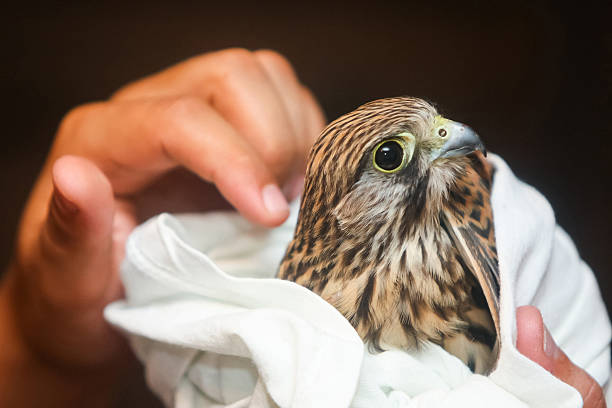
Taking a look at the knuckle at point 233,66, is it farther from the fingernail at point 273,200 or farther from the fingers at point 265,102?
the fingernail at point 273,200

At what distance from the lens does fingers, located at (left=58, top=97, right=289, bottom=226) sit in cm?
76

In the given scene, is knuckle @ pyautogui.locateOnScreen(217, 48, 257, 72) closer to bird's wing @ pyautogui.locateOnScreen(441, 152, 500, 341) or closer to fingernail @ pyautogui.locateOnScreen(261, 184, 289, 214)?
fingernail @ pyautogui.locateOnScreen(261, 184, 289, 214)

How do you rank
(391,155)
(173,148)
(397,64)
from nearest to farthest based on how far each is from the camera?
(391,155)
(397,64)
(173,148)

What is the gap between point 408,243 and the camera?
1.87 ft

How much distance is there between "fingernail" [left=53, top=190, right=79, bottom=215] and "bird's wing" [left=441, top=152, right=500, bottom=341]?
0.50 m

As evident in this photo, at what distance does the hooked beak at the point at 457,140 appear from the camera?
0.52m

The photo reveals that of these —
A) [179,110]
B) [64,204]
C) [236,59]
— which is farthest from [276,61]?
[64,204]

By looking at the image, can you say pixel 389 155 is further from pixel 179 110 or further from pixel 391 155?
pixel 179 110

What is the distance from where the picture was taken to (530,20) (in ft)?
2.14

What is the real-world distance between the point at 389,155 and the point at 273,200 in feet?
0.92

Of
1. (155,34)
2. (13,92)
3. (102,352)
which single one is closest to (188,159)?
(155,34)

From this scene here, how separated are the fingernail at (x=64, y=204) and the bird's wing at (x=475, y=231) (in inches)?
19.8

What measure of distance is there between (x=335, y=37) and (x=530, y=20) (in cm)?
28

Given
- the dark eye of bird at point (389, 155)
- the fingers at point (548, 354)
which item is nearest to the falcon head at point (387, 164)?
the dark eye of bird at point (389, 155)
